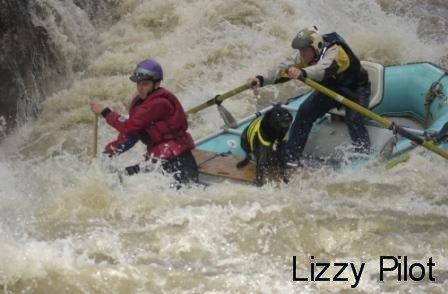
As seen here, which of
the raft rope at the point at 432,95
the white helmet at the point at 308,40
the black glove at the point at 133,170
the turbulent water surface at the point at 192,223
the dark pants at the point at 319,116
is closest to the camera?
the turbulent water surface at the point at 192,223

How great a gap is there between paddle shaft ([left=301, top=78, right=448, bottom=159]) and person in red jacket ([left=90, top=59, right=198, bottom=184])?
1195 mm

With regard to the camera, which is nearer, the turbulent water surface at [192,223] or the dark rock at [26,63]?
the turbulent water surface at [192,223]

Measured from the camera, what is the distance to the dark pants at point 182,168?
235 inches

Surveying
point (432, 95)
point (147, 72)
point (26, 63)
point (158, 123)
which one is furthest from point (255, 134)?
point (26, 63)

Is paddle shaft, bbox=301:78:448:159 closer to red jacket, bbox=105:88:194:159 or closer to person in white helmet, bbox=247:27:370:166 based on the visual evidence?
person in white helmet, bbox=247:27:370:166

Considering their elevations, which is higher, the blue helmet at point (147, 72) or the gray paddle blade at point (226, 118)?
the blue helmet at point (147, 72)

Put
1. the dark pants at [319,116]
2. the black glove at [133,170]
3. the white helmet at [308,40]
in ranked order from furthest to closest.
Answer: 1. the dark pants at [319,116]
2. the white helmet at [308,40]
3. the black glove at [133,170]

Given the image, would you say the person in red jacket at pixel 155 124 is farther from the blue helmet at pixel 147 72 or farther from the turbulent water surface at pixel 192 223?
the turbulent water surface at pixel 192 223

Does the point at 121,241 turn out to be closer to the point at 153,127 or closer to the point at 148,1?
the point at 153,127

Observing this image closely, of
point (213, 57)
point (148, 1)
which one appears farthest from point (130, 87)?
point (148, 1)

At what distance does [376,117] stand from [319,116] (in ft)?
2.13

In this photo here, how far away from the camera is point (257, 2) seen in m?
12.1

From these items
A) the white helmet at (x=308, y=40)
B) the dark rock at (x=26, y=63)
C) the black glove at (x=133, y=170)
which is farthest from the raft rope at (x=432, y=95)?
the dark rock at (x=26, y=63)

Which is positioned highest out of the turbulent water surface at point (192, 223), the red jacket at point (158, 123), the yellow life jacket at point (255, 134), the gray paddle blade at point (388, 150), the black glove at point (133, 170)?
the red jacket at point (158, 123)
